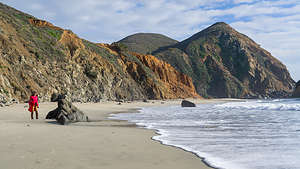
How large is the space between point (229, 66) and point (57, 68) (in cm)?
8812

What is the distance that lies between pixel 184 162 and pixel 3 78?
2031 cm

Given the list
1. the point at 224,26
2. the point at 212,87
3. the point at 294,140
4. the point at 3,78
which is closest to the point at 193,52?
the point at 212,87

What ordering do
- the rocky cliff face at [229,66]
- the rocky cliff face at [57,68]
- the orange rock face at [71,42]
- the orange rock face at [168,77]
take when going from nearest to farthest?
the rocky cliff face at [57,68] → the orange rock face at [71,42] → the orange rock face at [168,77] → the rocky cliff face at [229,66]

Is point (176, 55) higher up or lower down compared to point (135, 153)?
higher up

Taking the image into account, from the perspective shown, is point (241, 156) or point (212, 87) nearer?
point (241, 156)

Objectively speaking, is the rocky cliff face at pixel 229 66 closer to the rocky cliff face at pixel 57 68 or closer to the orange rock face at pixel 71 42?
the rocky cliff face at pixel 57 68

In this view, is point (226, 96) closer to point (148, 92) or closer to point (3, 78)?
point (148, 92)

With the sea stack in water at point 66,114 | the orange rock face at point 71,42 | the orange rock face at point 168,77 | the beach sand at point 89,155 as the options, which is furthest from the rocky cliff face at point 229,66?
the beach sand at point 89,155

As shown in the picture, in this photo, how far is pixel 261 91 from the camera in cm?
10062

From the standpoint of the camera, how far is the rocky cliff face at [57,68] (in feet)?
80.5

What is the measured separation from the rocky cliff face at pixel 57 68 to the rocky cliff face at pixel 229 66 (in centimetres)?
4651

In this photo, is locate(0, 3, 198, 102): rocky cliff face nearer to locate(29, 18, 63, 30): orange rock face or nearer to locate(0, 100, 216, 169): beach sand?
locate(29, 18, 63, 30): orange rock face

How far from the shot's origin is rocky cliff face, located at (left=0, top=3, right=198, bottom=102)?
80.5 feet

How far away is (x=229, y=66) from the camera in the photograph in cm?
10838
